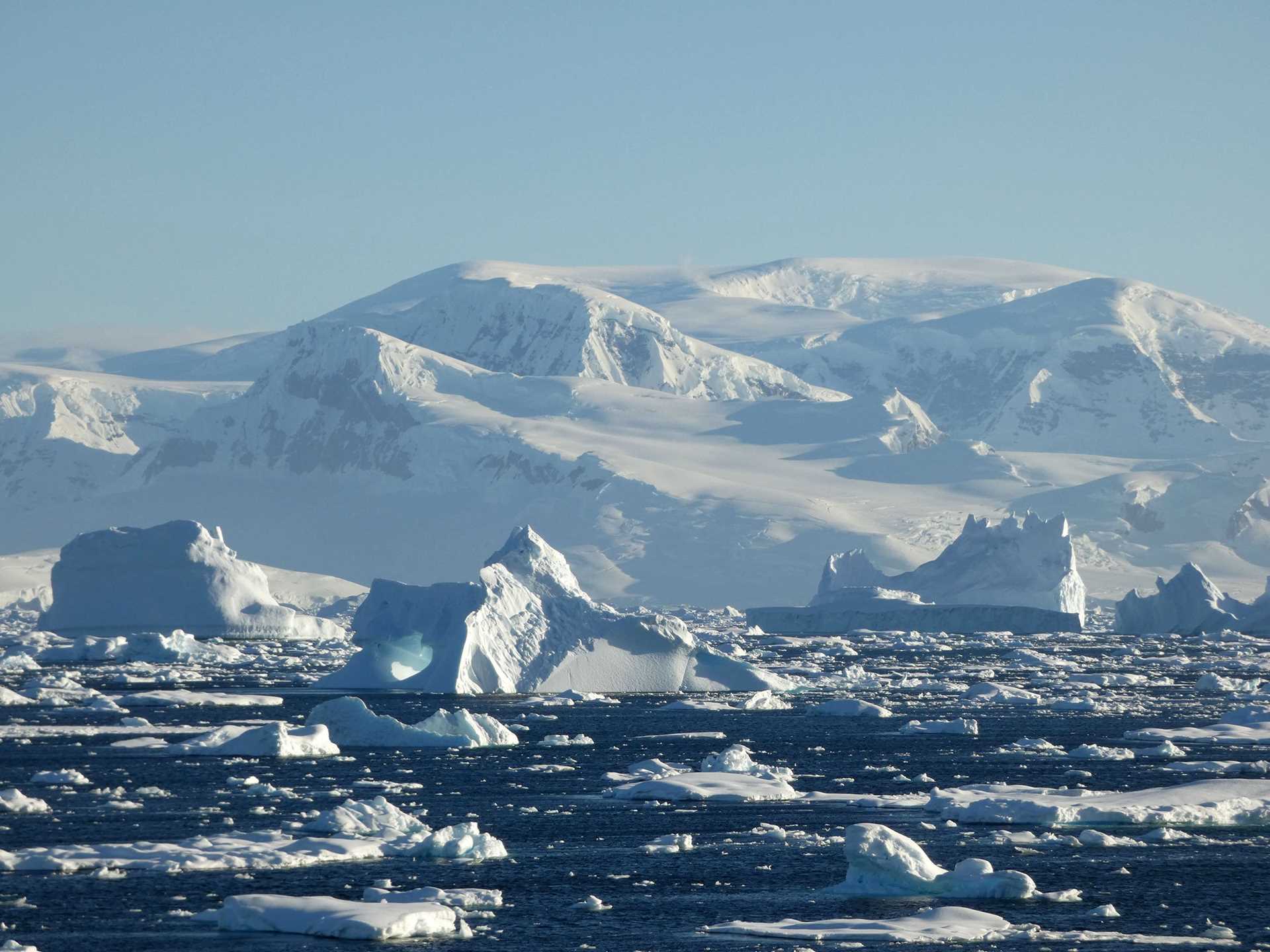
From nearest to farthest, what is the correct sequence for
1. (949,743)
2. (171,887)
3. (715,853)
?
(171,887)
(715,853)
(949,743)

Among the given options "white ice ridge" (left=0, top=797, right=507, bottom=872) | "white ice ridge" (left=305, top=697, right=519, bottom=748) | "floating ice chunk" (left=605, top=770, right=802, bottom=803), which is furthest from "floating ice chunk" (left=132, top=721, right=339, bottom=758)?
"white ice ridge" (left=0, top=797, right=507, bottom=872)

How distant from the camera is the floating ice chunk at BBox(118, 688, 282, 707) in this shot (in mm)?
67750

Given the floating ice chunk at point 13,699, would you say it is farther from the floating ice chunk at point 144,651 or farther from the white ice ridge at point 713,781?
the white ice ridge at point 713,781

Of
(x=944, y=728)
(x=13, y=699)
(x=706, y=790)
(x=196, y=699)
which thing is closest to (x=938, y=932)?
(x=706, y=790)

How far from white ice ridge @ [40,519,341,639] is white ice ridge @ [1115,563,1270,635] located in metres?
59.5

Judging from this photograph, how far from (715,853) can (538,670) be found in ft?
108

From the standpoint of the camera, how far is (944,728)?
6031cm

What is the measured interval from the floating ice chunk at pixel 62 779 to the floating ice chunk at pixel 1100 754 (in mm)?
26226

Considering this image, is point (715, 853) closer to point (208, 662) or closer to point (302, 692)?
point (302, 692)

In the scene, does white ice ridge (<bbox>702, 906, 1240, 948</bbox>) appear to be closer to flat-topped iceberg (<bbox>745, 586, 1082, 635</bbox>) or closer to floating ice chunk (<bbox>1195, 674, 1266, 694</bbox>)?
floating ice chunk (<bbox>1195, 674, 1266, 694</bbox>)

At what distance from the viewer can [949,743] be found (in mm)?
57219

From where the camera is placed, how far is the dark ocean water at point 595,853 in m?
30.0

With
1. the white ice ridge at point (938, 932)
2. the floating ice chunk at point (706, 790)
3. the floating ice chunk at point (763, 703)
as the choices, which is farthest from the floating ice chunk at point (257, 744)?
the white ice ridge at point (938, 932)

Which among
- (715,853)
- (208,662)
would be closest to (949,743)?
(715,853)
